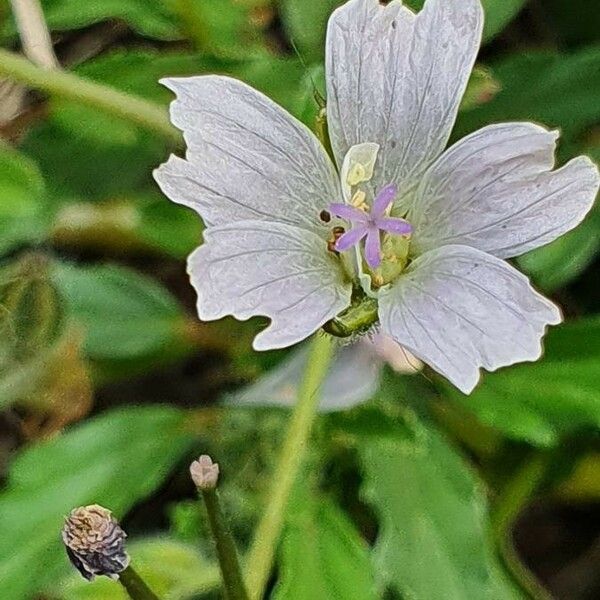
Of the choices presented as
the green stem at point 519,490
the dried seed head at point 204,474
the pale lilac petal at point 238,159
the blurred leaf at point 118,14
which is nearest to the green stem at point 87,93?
the blurred leaf at point 118,14

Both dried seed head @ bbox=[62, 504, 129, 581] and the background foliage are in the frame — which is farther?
the background foliage

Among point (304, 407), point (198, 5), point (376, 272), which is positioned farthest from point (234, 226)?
Result: point (198, 5)

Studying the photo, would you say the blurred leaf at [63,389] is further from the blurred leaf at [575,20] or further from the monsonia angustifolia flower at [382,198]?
the blurred leaf at [575,20]

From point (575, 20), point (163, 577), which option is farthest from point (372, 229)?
point (575, 20)

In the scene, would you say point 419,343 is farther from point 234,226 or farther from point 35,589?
point 35,589

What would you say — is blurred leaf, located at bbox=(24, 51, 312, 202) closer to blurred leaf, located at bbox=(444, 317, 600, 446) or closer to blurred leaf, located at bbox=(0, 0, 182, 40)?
blurred leaf, located at bbox=(0, 0, 182, 40)

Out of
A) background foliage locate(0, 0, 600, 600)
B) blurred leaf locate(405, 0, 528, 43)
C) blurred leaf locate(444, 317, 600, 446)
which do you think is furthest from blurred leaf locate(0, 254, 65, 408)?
blurred leaf locate(405, 0, 528, 43)

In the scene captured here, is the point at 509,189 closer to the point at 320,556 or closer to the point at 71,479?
the point at 320,556
